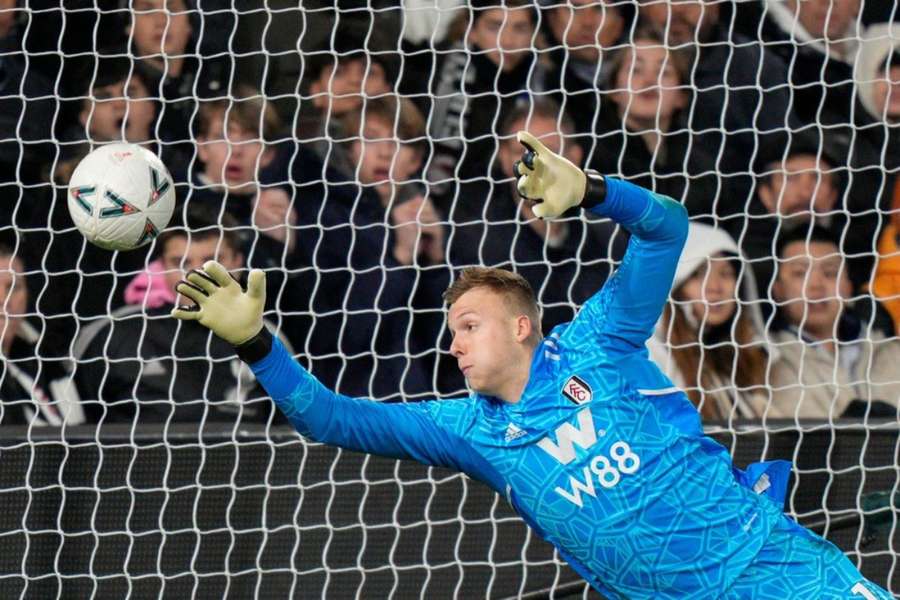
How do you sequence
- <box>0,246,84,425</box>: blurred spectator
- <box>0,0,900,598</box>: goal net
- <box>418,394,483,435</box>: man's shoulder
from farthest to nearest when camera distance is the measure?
<box>0,246,84,425</box>: blurred spectator → <box>0,0,900,598</box>: goal net → <box>418,394,483,435</box>: man's shoulder

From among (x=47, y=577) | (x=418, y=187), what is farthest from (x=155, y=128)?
(x=47, y=577)

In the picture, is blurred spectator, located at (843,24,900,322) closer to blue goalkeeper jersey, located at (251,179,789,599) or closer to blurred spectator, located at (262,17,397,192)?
blurred spectator, located at (262,17,397,192)

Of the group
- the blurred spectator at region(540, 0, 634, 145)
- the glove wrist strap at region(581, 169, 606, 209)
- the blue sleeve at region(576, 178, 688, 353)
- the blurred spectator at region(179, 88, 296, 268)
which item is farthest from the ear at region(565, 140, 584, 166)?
the glove wrist strap at region(581, 169, 606, 209)

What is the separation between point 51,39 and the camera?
18.9ft

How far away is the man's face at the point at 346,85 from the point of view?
18.4 ft

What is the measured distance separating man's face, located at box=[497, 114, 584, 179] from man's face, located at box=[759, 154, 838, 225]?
2.33 ft

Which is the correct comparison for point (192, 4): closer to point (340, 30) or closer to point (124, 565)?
point (340, 30)

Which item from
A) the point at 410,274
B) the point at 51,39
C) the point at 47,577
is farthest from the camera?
the point at 51,39

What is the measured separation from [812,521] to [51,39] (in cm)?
327

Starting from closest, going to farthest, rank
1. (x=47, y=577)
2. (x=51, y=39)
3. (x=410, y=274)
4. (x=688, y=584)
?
(x=688, y=584), (x=47, y=577), (x=410, y=274), (x=51, y=39)

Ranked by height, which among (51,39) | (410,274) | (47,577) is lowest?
(47,577)

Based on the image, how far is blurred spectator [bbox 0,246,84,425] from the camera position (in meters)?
5.18

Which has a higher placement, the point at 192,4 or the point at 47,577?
the point at 192,4

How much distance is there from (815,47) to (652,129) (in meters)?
0.76
